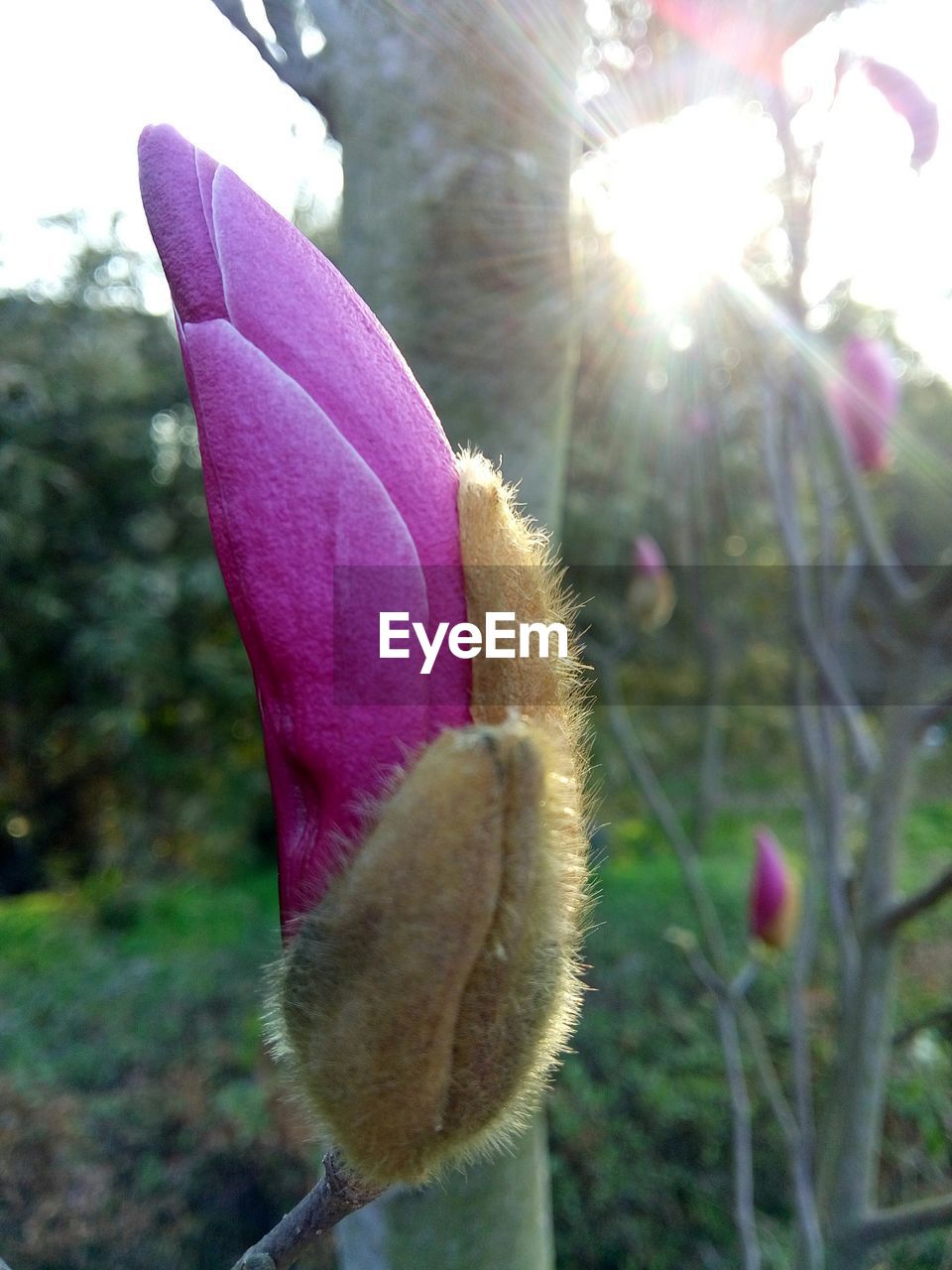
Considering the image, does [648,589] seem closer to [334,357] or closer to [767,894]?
[767,894]

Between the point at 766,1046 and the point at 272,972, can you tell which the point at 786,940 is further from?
the point at 766,1046

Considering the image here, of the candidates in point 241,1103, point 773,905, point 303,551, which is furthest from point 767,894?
point 241,1103

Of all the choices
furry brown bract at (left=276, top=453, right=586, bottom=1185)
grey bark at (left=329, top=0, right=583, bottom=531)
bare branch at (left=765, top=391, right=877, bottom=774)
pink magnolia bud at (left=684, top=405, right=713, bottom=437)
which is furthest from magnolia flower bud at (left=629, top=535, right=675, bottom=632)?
furry brown bract at (left=276, top=453, right=586, bottom=1185)

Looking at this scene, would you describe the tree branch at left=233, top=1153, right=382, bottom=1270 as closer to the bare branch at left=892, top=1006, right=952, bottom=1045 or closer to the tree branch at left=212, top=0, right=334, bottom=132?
the bare branch at left=892, top=1006, right=952, bottom=1045

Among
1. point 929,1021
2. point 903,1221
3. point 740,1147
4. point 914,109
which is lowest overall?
point 740,1147

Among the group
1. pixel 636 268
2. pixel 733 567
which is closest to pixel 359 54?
pixel 636 268

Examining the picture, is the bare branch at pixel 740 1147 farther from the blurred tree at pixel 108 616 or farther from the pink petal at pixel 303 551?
the blurred tree at pixel 108 616
